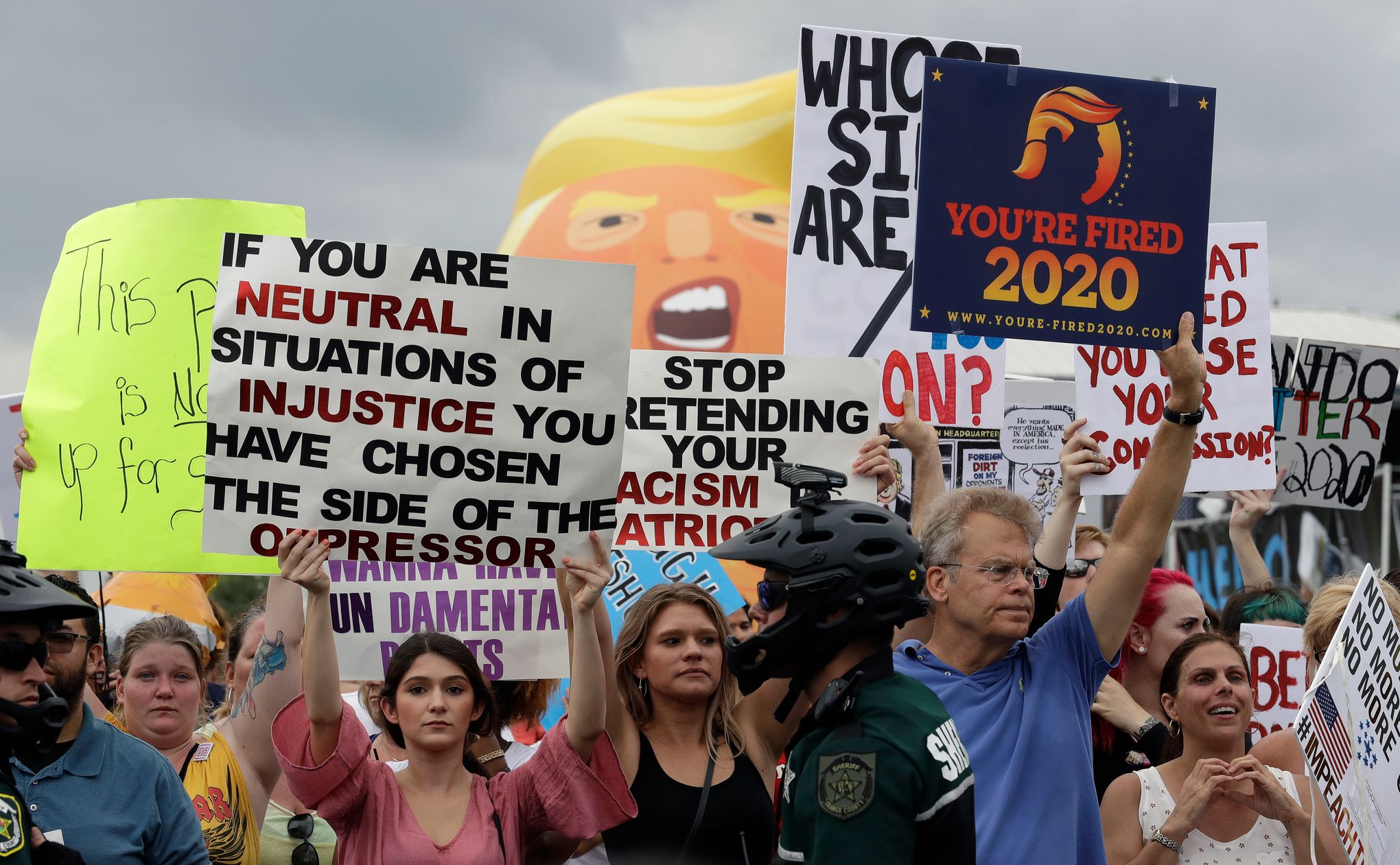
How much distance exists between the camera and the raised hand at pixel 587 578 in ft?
14.0

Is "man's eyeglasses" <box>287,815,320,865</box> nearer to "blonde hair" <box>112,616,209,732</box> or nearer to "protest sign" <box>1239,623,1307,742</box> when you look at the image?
"blonde hair" <box>112,616,209,732</box>

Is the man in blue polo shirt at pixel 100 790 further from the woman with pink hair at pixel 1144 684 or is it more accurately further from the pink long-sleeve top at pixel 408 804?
the woman with pink hair at pixel 1144 684

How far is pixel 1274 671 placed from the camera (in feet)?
20.2

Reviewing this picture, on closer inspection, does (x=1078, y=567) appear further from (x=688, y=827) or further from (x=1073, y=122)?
(x=688, y=827)

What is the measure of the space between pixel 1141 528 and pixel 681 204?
928 centimetres

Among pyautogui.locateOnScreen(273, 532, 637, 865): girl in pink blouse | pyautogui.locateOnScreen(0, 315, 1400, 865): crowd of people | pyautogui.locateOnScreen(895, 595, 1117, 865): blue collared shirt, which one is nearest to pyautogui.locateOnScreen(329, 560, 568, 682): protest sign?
pyautogui.locateOnScreen(0, 315, 1400, 865): crowd of people

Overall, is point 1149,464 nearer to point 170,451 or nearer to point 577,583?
point 577,583

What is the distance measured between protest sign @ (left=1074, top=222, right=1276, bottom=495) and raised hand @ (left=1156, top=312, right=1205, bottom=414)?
1.84 m

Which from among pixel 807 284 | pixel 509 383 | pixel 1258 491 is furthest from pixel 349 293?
pixel 1258 491

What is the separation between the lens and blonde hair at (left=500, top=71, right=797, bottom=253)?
13141mm

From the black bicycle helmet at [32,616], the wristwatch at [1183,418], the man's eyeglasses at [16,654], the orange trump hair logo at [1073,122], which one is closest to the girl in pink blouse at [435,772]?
the black bicycle helmet at [32,616]

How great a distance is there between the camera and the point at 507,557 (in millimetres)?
4738

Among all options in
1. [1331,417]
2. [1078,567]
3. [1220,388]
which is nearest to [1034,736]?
[1078,567]

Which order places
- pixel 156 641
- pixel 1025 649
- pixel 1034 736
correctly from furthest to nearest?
pixel 156 641, pixel 1025 649, pixel 1034 736
